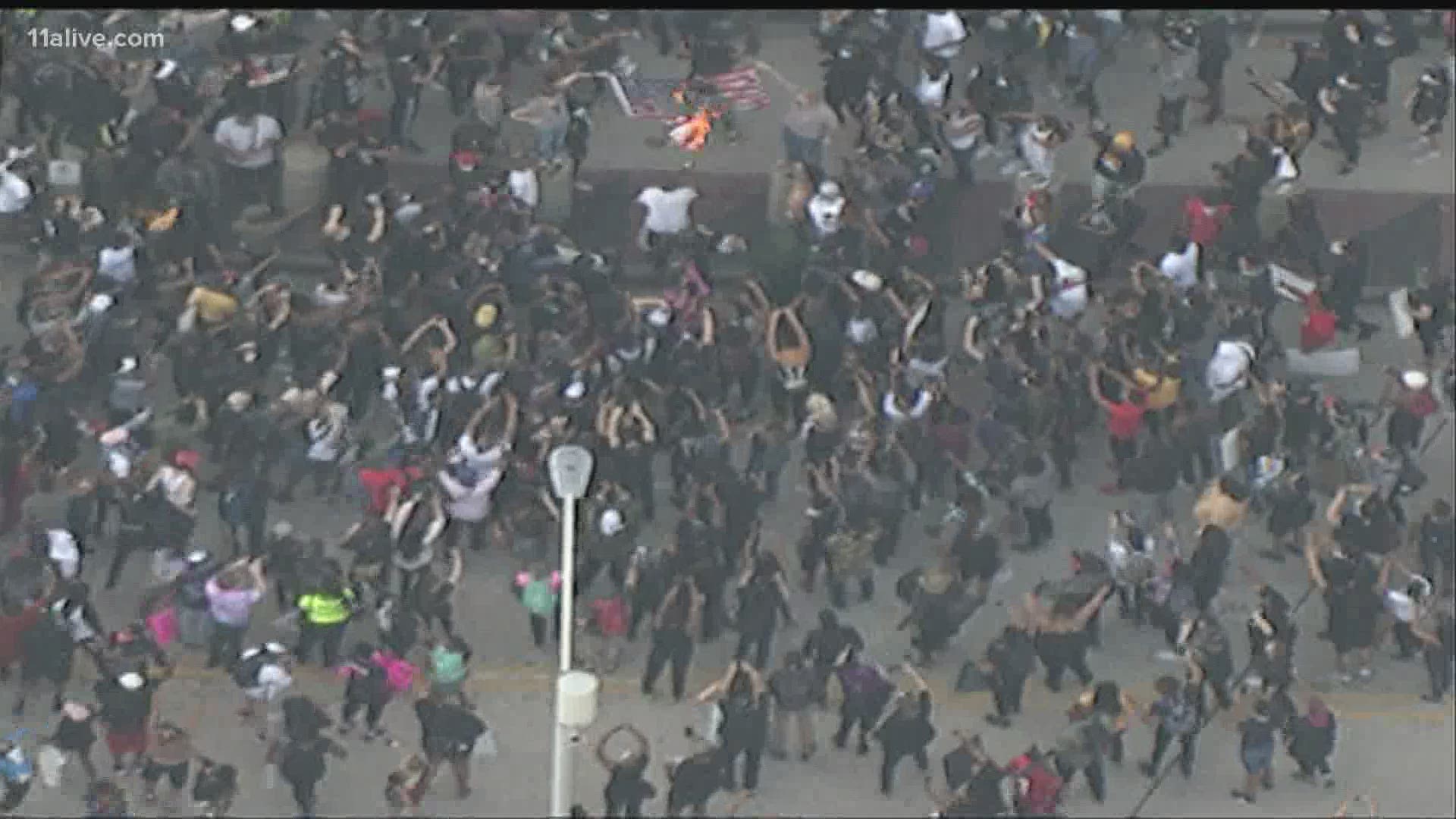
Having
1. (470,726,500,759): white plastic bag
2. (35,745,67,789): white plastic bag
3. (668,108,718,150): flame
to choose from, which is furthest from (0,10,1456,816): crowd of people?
(668,108,718,150): flame

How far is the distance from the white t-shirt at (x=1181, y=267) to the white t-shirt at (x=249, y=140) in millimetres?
8840

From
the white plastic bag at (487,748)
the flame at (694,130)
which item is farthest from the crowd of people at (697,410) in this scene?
the flame at (694,130)

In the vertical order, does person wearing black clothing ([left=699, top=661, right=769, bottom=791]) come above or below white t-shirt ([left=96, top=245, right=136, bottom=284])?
below

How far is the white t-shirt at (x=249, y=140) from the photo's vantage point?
136 ft

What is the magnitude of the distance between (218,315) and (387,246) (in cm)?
196

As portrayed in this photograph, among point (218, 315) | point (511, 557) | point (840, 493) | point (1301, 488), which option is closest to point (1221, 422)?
point (1301, 488)

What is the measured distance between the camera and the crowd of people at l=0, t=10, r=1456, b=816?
113ft

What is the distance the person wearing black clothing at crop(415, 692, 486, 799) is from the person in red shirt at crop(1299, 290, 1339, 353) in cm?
1041

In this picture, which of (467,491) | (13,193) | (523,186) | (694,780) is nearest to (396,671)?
(467,491)

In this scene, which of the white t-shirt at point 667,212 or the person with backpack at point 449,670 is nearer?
the person with backpack at point 449,670

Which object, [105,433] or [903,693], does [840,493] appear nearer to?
[903,693]

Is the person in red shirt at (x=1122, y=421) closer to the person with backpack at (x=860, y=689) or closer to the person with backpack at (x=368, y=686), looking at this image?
the person with backpack at (x=860, y=689)

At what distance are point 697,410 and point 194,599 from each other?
4914 millimetres

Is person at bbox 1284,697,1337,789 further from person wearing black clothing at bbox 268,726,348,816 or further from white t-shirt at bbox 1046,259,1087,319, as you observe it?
person wearing black clothing at bbox 268,726,348,816
